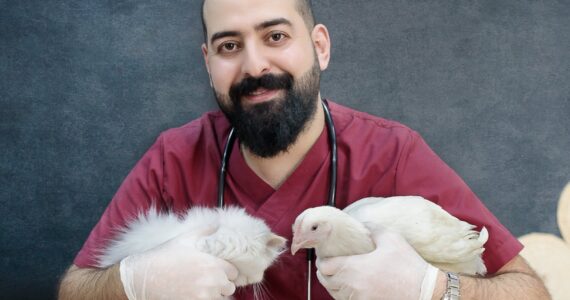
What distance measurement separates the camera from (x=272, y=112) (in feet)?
4.32

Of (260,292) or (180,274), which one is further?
(260,292)

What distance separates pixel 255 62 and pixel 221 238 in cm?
43

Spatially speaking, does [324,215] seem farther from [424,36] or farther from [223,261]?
[424,36]

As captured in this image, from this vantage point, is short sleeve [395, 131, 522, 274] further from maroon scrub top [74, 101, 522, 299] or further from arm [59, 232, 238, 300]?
arm [59, 232, 238, 300]

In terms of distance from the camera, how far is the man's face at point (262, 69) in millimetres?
1288

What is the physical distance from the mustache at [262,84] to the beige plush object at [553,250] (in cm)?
127

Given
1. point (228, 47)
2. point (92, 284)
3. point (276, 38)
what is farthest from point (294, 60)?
point (92, 284)

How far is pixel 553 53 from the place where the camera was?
1.98 metres

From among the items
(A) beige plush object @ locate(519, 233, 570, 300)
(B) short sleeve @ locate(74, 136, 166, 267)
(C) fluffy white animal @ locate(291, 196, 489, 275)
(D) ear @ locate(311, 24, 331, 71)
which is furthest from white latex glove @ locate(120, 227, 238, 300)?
(A) beige plush object @ locate(519, 233, 570, 300)

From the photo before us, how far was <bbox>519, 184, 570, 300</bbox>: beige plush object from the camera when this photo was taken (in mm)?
2035

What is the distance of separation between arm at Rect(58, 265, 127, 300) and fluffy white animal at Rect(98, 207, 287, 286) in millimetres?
42

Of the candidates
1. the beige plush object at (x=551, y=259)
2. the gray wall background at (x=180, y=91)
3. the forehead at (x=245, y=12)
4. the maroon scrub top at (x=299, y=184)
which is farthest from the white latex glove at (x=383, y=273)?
the beige plush object at (x=551, y=259)

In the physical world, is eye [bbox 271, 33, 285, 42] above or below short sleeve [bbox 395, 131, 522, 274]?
above

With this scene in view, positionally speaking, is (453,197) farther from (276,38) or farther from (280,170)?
(276,38)
